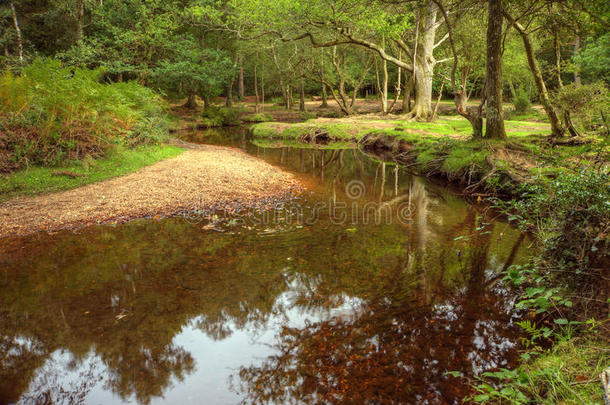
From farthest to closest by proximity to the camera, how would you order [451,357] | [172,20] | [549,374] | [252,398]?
[172,20] → [451,357] → [252,398] → [549,374]

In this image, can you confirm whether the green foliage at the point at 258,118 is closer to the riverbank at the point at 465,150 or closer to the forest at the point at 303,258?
the riverbank at the point at 465,150

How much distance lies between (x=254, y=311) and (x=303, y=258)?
174 centimetres

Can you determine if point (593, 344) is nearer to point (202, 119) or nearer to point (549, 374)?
point (549, 374)

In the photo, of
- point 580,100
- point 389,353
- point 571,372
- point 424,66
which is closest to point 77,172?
point 389,353

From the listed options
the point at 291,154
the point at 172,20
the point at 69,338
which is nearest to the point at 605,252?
the point at 69,338

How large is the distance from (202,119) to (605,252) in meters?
33.5

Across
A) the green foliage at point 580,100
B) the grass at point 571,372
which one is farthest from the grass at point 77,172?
the green foliage at point 580,100

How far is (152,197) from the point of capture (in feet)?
31.5

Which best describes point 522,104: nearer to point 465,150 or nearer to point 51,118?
point 465,150

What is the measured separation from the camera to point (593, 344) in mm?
3186

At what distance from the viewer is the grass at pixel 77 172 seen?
9430 millimetres

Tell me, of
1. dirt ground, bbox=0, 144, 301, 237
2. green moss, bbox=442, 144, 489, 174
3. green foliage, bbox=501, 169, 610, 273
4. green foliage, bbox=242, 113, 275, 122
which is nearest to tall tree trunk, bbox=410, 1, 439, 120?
green moss, bbox=442, 144, 489, 174

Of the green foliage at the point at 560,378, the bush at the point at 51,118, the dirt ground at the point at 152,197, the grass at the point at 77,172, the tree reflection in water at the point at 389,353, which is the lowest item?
the tree reflection in water at the point at 389,353

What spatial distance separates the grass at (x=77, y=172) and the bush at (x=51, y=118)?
1.12ft
